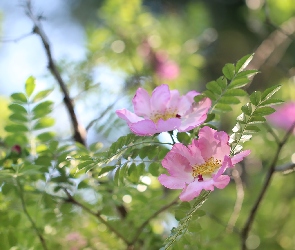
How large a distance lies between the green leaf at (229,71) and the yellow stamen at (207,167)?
0.30ft

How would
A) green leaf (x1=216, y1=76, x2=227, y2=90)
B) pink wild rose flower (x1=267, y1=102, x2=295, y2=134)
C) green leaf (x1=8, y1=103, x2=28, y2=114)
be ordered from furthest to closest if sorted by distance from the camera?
pink wild rose flower (x1=267, y1=102, x2=295, y2=134) < green leaf (x1=8, y1=103, x2=28, y2=114) < green leaf (x1=216, y1=76, x2=227, y2=90)

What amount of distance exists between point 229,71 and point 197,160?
97mm

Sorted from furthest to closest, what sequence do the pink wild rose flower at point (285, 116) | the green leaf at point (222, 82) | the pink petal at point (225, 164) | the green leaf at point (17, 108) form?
the pink wild rose flower at point (285, 116)
the green leaf at point (17, 108)
the green leaf at point (222, 82)
the pink petal at point (225, 164)

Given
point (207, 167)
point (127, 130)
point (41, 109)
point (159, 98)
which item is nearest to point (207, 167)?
point (207, 167)

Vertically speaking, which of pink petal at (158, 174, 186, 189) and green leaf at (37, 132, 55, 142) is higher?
green leaf at (37, 132, 55, 142)

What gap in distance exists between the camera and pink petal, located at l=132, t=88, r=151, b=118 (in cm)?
48

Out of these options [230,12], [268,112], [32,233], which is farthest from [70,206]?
[230,12]

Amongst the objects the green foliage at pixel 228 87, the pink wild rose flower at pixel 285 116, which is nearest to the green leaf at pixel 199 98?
the green foliage at pixel 228 87

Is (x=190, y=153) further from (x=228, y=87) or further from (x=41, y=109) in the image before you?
(x=41, y=109)

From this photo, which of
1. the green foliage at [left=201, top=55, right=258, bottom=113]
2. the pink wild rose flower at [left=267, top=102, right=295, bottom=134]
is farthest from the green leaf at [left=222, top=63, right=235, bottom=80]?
the pink wild rose flower at [left=267, top=102, right=295, bottom=134]

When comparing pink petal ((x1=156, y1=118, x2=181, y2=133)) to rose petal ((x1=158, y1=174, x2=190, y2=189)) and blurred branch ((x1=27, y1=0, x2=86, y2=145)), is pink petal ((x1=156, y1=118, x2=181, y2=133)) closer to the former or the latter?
rose petal ((x1=158, y1=174, x2=190, y2=189))

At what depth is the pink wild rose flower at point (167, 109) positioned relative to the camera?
441 millimetres

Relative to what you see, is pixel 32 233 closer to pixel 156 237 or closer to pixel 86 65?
pixel 156 237

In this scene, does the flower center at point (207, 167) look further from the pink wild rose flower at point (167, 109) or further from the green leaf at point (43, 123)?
the green leaf at point (43, 123)
